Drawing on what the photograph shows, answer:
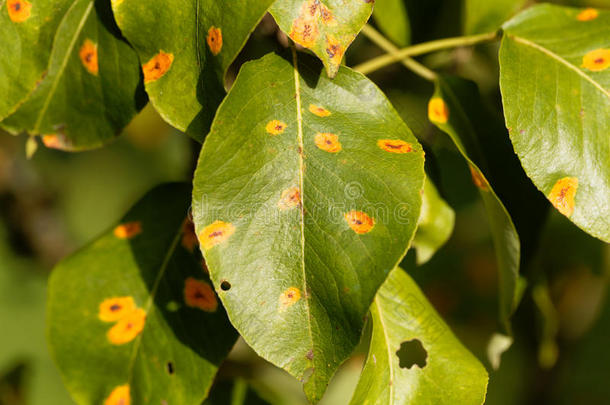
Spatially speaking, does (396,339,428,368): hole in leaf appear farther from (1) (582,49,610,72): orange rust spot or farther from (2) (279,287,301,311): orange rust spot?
(1) (582,49,610,72): orange rust spot

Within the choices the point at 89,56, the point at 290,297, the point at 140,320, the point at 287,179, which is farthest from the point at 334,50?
the point at 140,320

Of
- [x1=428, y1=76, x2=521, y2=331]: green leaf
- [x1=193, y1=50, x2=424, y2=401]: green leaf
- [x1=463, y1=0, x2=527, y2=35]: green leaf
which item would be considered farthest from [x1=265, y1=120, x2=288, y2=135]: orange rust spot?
[x1=463, y1=0, x2=527, y2=35]: green leaf

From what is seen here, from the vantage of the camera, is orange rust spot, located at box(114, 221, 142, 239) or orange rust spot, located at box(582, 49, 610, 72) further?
orange rust spot, located at box(114, 221, 142, 239)

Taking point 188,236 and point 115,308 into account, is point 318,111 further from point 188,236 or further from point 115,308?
point 115,308

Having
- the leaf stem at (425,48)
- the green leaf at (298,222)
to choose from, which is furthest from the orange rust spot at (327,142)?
the leaf stem at (425,48)

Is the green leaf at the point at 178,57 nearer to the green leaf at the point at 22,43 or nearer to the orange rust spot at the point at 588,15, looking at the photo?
the green leaf at the point at 22,43

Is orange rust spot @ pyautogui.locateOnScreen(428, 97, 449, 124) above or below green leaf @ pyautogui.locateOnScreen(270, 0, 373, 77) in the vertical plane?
below
